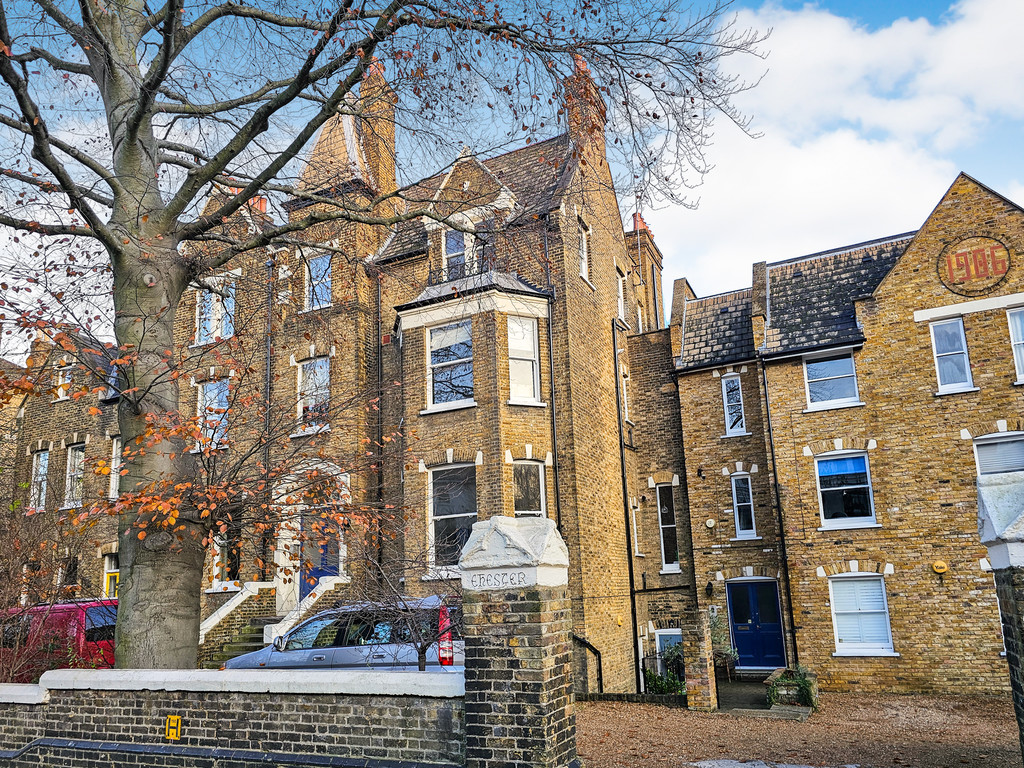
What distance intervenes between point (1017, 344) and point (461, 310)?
12.5m

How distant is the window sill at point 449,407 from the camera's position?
719 inches

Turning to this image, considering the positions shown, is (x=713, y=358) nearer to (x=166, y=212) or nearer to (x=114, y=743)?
(x=166, y=212)

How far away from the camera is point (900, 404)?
18625 millimetres

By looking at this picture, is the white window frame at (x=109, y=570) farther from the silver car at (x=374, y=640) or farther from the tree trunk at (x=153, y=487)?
the tree trunk at (x=153, y=487)

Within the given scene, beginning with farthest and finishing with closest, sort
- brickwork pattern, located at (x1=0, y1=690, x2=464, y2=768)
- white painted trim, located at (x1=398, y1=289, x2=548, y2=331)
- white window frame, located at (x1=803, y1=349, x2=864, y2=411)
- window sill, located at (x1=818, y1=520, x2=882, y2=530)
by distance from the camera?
white window frame, located at (x1=803, y1=349, x2=864, y2=411)
white painted trim, located at (x1=398, y1=289, x2=548, y2=331)
window sill, located at (x1=818, y1=520, x2=882, y2=530)
brickwork pattern, located at (x1=0, y1=690, x2=464, y2=768)

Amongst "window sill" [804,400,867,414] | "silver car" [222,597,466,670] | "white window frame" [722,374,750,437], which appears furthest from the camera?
"white window frame" [722,374,750,437]

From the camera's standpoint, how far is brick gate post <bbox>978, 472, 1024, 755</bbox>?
661cm

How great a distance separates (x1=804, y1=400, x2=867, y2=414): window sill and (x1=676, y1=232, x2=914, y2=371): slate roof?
1.39 meters

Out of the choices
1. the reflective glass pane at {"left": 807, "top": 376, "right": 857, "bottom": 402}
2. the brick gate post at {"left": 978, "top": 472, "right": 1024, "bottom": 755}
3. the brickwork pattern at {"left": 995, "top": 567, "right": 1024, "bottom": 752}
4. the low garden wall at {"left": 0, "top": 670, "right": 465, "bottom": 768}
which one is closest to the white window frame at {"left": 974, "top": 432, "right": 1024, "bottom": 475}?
the reflective glass pane at {"left": 807, "top": 376, "right": 857, "bottom": 402}

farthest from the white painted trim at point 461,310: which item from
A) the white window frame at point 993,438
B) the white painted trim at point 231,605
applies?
the white window frame at point 993,438

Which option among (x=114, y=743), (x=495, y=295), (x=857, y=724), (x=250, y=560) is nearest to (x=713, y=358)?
(x=495, y=295)

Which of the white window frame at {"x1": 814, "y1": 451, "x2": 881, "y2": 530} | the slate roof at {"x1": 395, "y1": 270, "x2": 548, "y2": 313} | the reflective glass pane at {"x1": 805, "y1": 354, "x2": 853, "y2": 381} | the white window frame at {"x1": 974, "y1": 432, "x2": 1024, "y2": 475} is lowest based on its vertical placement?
the white window frame at {"x1": 814, "y1": 451, "x2": 881, "y2": 530}

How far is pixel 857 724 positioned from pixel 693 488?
8.67 metres

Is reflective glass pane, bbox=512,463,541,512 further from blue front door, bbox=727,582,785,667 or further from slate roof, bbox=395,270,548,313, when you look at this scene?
blue front door, bbox=727,582,785,667
